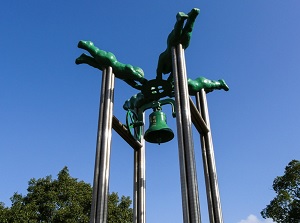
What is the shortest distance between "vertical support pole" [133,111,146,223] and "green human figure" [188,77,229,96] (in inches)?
78.3

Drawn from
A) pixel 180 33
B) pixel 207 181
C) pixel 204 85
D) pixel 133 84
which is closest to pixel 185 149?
pixel 207 181

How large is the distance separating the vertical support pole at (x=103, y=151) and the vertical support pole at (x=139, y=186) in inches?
76.8

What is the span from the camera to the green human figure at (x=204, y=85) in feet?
29.9

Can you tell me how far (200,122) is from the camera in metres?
8.38

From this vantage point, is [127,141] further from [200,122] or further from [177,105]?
[177,105]

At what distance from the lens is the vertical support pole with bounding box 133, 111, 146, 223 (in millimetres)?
8346

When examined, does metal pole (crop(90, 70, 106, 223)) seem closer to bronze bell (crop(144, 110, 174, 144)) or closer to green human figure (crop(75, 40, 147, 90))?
green human figure (crop(75, 40, 147, 90))

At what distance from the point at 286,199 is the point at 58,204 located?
13.1 meters

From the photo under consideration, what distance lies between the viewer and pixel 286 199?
1897cm

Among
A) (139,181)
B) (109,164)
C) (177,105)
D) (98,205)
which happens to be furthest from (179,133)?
(139,181)

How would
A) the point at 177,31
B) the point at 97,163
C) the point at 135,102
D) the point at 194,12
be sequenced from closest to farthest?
the point at 97,163 → the point at 194,12 → the point at 177,31 → the point at 135,102

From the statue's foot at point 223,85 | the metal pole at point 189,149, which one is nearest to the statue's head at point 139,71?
the metal pole at point 189,149

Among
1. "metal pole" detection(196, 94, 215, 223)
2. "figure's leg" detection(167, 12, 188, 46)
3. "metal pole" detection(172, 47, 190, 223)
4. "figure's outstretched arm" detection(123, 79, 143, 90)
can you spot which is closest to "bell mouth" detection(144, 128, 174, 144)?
"metal pole" detection(196, 94, 215, 223)

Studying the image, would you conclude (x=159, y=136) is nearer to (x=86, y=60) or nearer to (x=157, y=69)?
(x=157, y=69)
